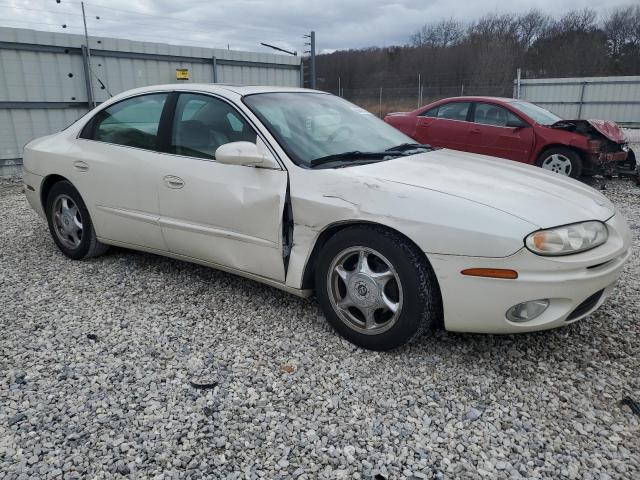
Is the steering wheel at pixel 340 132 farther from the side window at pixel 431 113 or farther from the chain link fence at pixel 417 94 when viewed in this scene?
the chain link fence at pixel 417 94

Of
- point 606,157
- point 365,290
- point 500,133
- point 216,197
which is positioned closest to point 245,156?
point 216,197

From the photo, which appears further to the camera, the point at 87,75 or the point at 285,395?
the point at 87,75

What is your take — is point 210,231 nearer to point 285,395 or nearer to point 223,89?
point 223,89

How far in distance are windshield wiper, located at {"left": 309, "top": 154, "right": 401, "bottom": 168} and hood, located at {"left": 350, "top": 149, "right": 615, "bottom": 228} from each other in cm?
10

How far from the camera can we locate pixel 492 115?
27.4ft

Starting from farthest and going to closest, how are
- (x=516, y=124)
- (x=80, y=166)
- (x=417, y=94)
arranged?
(x=417, y=94) < (x=516, y=124) < (x=80, y=166)

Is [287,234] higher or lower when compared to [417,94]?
lower

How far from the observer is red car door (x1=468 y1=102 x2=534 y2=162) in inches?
316

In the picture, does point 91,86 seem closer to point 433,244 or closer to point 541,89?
point 433,244

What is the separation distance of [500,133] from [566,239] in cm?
629

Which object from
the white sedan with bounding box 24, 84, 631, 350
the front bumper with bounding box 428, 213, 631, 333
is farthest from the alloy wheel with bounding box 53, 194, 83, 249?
the front bumper with bounding box 428, 213, 631, 333

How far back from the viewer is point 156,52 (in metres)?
10.8

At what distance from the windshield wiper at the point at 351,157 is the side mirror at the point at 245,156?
242mm

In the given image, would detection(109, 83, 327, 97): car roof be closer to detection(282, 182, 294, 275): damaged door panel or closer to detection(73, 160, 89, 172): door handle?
detection(73, 160, 89, 172): door handle
